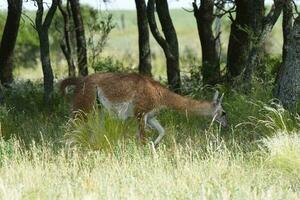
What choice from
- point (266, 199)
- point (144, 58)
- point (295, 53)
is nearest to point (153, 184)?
point (266, 199)

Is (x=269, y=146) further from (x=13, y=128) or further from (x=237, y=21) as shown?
(x=237, y=21)

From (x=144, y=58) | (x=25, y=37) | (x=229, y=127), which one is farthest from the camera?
(x=25, y=37)

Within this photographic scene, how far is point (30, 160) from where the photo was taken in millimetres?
9039

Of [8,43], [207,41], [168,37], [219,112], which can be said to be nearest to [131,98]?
[219,112]

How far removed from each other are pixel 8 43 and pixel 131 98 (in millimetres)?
9793

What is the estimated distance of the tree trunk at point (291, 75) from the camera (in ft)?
35.2

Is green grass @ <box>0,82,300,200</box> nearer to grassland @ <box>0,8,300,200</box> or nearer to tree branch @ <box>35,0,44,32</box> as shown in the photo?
grassland @ <box>0,8,300,200</box>

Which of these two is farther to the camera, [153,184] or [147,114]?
[147,114]

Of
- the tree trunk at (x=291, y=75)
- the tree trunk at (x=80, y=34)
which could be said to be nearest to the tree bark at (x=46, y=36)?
the tree trunk at (x=291, y=75)

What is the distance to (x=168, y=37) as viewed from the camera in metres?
15.7

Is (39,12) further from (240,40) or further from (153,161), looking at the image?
(153,161)

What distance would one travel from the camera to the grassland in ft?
23.8

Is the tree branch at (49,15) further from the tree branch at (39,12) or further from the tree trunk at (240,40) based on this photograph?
the tree trunk at (240,40)

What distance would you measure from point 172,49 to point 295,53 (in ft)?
17.0
